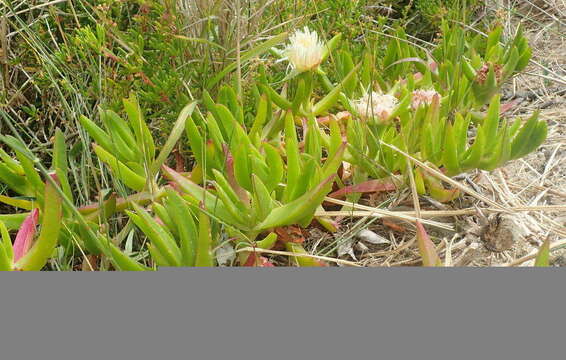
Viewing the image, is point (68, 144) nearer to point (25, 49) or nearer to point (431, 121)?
point (25, 49)

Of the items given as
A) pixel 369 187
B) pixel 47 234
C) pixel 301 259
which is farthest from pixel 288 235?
pixel 47 234

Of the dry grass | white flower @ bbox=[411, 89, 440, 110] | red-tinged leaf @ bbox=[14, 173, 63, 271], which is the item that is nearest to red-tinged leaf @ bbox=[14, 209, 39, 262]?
red-tinged leaf @ bbox=[14, 173, 63, 271]

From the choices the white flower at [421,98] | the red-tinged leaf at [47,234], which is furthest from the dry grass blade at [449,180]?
the red-tinged leaf at [47,234]

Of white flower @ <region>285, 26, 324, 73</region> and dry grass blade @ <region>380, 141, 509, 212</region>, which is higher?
white flower @ <region>285, 26, 324, 73</region>

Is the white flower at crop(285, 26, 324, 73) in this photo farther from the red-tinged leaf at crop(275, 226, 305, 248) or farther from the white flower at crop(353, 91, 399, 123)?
the red-tinged leaf at crop(275, 226, 305, 248)

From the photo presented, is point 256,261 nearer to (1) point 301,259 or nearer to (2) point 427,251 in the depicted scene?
(1) point 301,259

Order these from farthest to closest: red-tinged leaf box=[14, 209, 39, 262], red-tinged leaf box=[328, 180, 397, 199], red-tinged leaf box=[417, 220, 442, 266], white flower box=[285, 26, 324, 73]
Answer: white flower box=[285, 26, 324, 73]
red-tinged leaf box=[328, 180, 397, 199]
red-tinged leaf box=[14, 209, 39, 262]
red-tinged leaf box=[417, 220, 442, 266]

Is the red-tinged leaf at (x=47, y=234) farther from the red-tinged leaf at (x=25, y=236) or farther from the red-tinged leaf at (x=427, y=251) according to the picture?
the red-tinged leaf at (x=427, y=251)

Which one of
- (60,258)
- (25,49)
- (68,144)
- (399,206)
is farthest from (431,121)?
(25,49)
